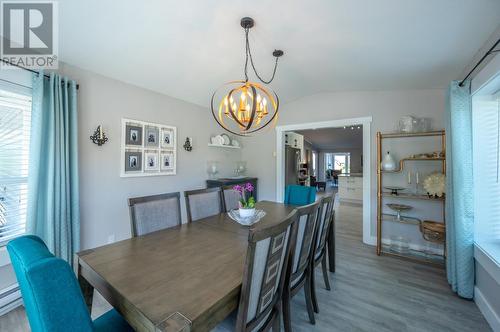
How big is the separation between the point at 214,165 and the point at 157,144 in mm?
1217

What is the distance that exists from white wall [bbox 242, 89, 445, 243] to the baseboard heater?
3.76 m

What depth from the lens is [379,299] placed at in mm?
2117

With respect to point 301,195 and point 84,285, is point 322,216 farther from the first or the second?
point 84,285

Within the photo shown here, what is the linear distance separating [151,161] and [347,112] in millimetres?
3379

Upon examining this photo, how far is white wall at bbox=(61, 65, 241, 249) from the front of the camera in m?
2.50

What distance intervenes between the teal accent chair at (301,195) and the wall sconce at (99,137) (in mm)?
2624

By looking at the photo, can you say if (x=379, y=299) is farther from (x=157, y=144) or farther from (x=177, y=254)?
(x=157, y=144)

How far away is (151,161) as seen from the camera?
3.21m

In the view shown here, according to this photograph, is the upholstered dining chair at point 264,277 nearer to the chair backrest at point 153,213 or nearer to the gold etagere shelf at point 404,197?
the chair backrest at point 153,213

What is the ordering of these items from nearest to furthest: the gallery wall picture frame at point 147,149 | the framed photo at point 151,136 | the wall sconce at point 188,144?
the gallery wall picture frame at point 147,149, the framed photo at point 151,136, the wall sconce at point 188,144

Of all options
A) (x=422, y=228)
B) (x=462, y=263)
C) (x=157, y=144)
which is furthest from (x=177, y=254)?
(x=422, y=228)

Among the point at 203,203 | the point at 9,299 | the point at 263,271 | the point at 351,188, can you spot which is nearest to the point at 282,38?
the point at 203,203

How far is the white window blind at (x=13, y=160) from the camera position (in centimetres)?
196

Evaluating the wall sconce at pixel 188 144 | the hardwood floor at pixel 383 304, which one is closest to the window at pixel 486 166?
the hardwood floor at pixel 383 304
